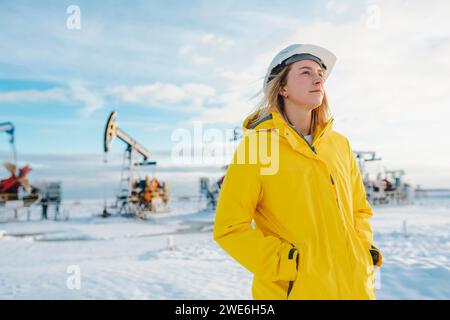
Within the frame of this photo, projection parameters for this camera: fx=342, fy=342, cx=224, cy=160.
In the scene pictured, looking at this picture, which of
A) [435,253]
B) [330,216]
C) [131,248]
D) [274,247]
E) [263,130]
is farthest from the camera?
[131,248]

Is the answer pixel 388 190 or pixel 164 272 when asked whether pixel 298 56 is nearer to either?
pixel 164 272

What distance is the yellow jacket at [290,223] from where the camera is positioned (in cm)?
169

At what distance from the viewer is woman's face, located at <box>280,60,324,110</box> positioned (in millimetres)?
1957

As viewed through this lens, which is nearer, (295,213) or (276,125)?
(295,213)

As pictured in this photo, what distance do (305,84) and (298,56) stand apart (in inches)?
7.4

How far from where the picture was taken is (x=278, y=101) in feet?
6.89

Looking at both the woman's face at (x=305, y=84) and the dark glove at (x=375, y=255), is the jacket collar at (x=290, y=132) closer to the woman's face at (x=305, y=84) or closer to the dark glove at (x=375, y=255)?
the woman's face at (x=305, y=84)

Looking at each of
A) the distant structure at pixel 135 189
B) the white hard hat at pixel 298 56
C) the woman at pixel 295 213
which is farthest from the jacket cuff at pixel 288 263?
the distant structure at pixel 135 189

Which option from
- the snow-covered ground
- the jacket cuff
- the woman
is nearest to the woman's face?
the woman

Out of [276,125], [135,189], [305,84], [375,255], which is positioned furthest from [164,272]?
[135,189]

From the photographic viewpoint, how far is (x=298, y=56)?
2.01 m
